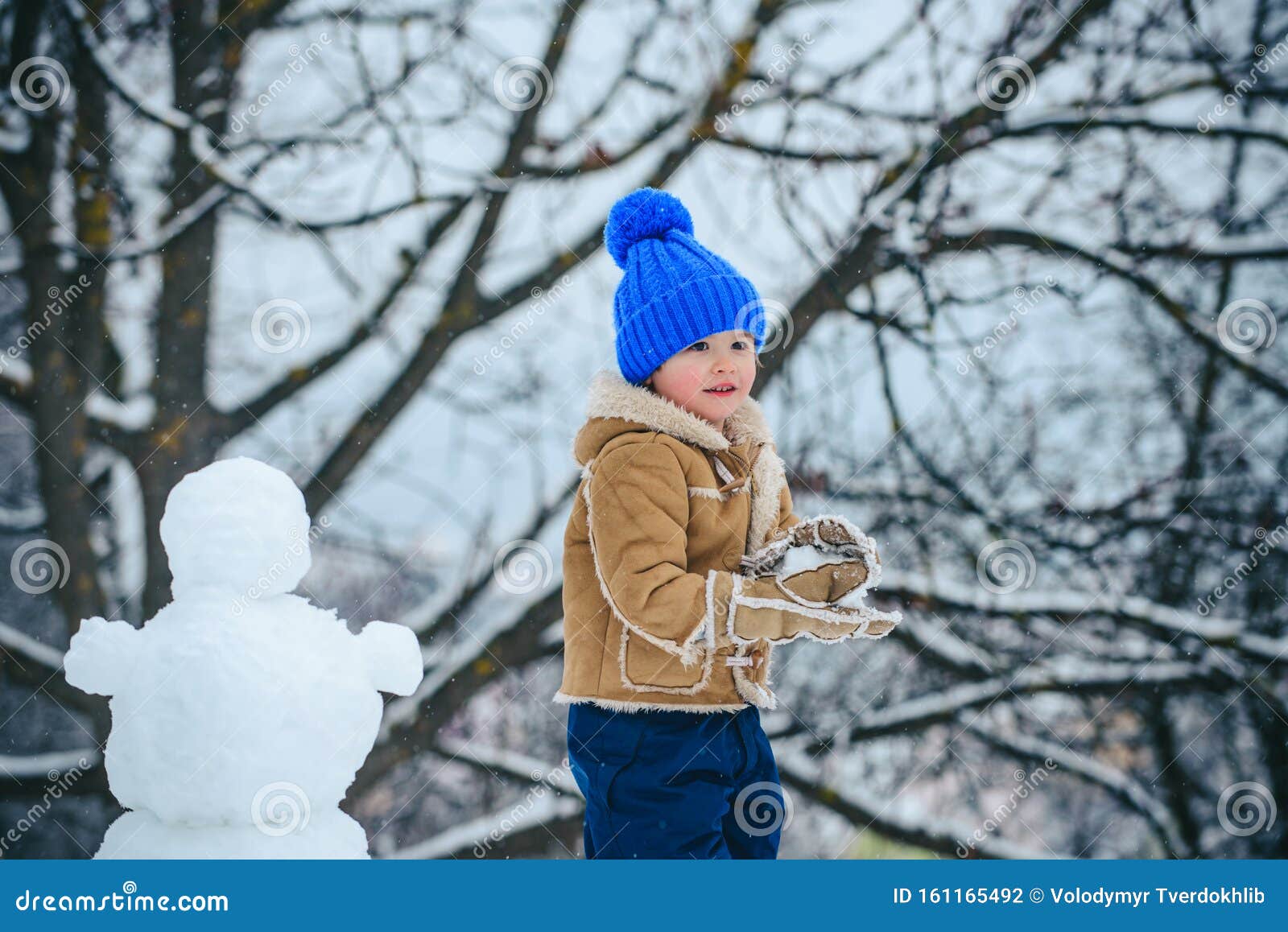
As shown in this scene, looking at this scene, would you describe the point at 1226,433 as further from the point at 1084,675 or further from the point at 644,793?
the point at 644,793

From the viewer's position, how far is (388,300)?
3.97m

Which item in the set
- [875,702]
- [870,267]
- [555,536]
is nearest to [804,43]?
[870,267]
